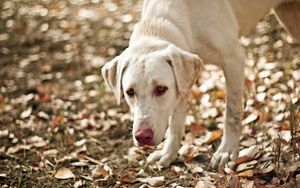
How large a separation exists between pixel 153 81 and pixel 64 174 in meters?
1.17

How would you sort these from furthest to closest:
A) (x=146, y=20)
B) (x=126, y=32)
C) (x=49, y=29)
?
(x=49, y=29), (x=126, y=32), (x=146, y=20)

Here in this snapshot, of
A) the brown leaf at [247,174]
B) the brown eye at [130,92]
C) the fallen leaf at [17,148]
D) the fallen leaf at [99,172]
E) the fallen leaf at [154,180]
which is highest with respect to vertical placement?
the brown eye at [130,92]

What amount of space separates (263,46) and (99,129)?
7.39 feet

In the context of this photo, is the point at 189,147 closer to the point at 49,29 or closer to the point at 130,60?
the point at 130,60

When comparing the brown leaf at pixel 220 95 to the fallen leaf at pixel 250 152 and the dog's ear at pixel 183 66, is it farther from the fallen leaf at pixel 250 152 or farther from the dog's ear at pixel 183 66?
the dog's ear at pixel 183 66

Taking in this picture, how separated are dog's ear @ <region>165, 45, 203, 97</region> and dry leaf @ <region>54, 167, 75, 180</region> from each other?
3.63 ft

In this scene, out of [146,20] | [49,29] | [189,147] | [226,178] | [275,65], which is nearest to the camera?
[226,178]

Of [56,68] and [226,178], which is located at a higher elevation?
[226,178]

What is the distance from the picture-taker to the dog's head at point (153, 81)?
376cm

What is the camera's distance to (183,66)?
3889 millimetres

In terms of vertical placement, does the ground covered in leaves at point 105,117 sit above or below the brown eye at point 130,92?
below

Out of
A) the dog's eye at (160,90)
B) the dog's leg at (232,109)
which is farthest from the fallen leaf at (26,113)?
the dog's eye at (160,90)

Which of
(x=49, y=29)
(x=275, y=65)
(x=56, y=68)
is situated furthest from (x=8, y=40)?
(x=275, y=65)

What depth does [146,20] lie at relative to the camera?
14.0 feet
